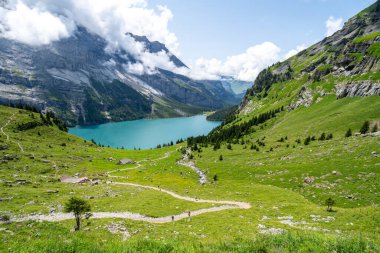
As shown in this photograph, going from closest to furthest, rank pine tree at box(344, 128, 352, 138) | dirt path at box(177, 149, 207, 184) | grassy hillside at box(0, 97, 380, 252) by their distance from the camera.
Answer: grassy hillside at box(0, 97, 380, 252) < dirt path at box(177, 149, 207, 184) < pine tree at box(344, 128, 352, 138)

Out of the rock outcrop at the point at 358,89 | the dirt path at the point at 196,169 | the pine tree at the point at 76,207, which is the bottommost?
the dirt path at the point at 196,169

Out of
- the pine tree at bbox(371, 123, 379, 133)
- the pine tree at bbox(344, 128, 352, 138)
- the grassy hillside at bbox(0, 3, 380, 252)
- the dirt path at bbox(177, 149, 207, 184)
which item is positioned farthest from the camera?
the pine tree at bbox(344, 128, 352, 138)

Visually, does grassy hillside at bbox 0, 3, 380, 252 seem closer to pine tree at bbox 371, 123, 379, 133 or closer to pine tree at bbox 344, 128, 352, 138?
pine tree at bbox 371, 123, 379, 133

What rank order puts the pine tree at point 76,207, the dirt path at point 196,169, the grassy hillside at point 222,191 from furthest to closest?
1. the dirt path at point 196,169
2. the pine tree at point 76,207
3. the grassy hillside at point 222,191

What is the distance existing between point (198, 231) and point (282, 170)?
134ft

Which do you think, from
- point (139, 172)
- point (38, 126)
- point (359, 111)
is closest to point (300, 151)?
point (359, 111)

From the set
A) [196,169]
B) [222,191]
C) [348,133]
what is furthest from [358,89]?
[222,191]

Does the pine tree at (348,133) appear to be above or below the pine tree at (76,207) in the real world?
above

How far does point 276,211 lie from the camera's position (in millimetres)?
36125

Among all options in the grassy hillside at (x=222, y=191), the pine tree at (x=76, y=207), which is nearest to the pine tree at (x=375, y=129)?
the grassy hillside at (x=222, y=191)

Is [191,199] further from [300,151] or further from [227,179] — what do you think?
[300,151]

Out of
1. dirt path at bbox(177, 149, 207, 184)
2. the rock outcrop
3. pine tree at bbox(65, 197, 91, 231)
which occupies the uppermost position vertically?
the rock outcrop

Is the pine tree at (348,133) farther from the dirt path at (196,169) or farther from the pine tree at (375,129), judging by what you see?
the dirt path at (196,169)

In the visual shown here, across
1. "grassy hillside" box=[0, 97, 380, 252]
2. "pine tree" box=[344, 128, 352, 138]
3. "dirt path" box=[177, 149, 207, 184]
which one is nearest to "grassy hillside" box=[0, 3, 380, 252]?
"grassy hillside" box=[0, 97, 380, 252]
